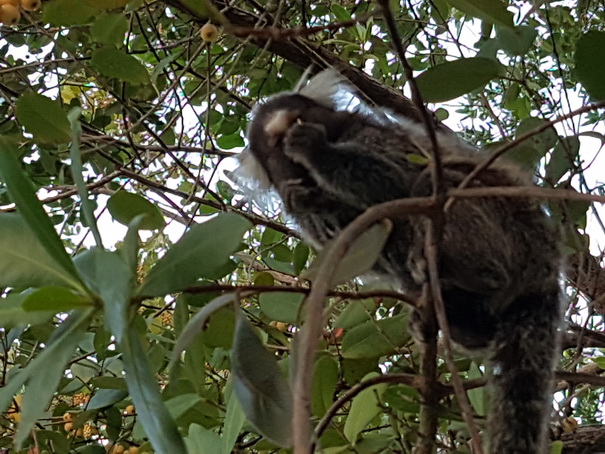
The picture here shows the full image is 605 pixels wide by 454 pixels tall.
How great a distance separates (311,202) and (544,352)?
60cm

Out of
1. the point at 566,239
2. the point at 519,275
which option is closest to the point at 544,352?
the point at 519,275

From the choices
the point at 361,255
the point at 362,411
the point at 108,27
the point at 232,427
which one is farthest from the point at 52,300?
the point at 108,27

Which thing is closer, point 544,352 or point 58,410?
point 544,352

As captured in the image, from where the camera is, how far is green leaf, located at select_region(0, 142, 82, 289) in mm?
735

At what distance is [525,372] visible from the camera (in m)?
1.33

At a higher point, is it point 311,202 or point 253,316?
point 311,202

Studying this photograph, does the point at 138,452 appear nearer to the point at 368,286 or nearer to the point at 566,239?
the point at 368,286

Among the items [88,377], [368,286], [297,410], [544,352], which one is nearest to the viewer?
[297,410]

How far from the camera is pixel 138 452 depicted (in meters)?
1.51

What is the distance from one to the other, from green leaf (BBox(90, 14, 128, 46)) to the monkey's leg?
3.09 ft

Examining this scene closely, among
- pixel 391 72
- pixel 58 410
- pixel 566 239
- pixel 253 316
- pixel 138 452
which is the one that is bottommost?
pixel 138 452

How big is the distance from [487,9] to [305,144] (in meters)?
0.77

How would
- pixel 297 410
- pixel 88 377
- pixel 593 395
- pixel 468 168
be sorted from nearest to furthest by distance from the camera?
pixel 297 410, pixel 468 168, pixel 88 377, pixel 593 395

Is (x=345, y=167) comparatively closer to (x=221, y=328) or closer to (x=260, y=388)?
(x=221, y=328)
